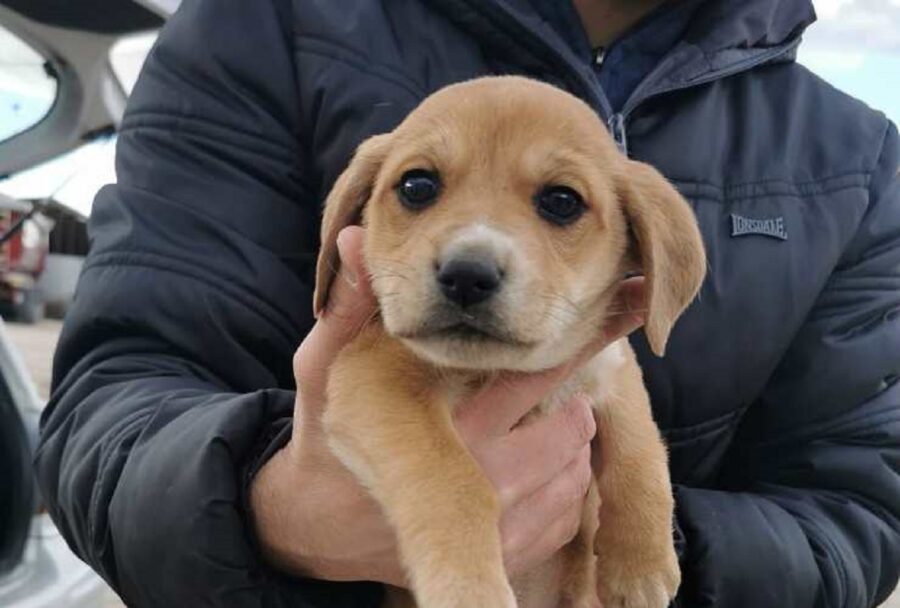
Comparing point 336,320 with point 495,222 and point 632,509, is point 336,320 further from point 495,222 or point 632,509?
point 632,509

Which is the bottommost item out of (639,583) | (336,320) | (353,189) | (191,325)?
(639,583)

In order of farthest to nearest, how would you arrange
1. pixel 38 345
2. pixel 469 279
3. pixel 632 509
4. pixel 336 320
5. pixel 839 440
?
pixel 38 345 < pixel 839 440 < pixel 632 509 < pixel 336 320 < pixel 469 279

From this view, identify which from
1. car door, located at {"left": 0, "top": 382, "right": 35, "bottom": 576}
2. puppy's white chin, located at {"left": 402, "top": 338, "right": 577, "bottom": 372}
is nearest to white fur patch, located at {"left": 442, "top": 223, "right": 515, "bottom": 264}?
puppy's white chin, located at {"left": 402, "top": 338, "right": 577, "bottom": 372}

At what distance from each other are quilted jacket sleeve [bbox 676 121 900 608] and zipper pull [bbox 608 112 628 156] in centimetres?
48

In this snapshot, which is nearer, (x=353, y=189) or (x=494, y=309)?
(x=494, y=309)

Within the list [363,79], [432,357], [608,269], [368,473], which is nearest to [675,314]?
[608,269]

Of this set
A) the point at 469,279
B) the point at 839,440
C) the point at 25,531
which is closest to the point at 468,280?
the point at 469,279

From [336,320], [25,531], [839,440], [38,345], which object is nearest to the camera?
[336,320]

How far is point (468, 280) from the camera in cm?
156

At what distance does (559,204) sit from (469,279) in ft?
0.91

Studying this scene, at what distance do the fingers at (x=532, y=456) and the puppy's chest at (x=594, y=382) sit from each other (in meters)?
0.08

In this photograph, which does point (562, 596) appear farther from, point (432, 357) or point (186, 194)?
point (186, 194)

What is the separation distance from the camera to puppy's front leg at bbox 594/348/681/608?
5.90ft

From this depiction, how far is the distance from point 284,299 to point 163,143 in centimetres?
32
